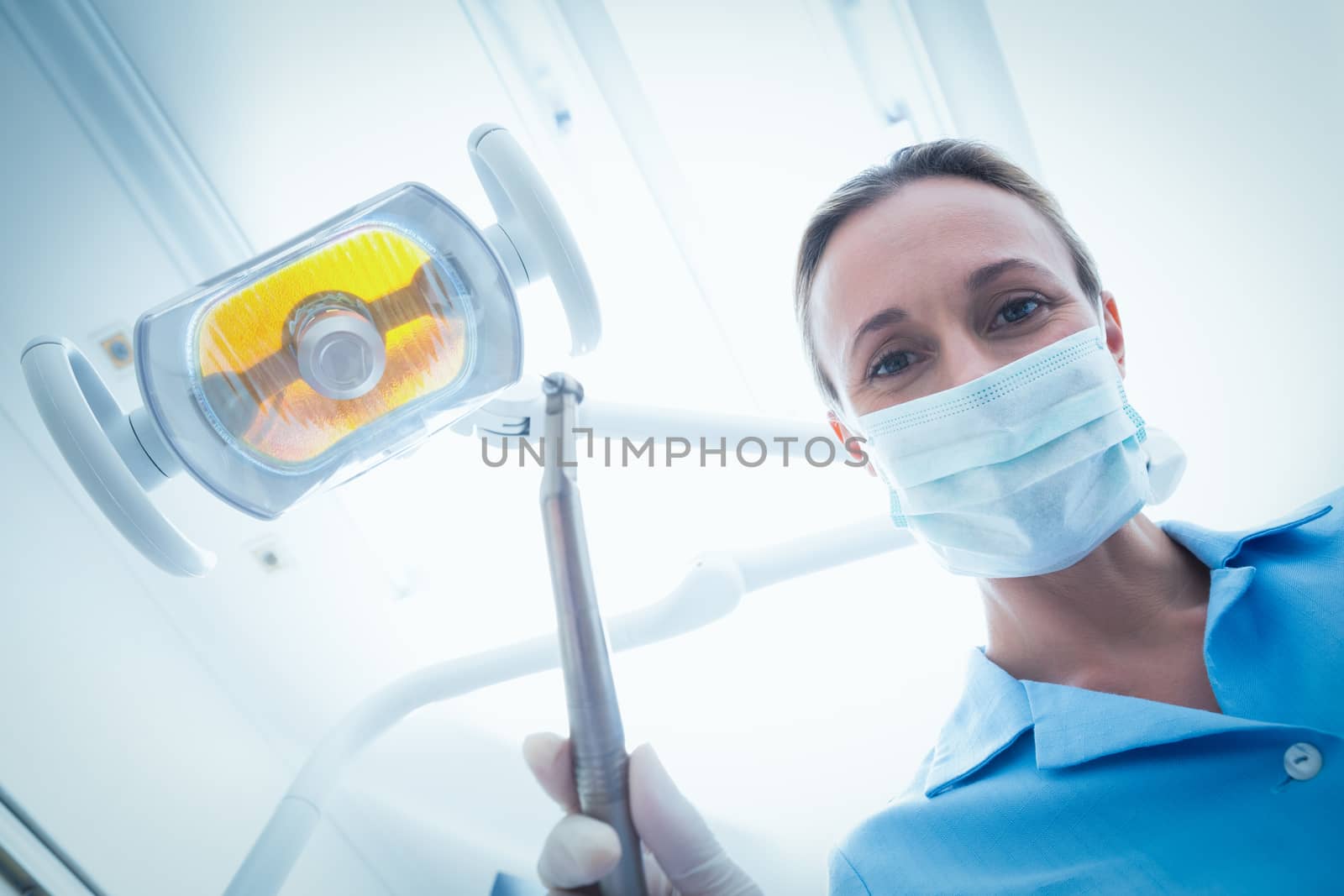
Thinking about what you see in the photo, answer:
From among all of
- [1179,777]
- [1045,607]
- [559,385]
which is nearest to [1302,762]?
[1179,777]

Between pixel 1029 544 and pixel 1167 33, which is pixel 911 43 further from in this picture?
pixel 1029 544

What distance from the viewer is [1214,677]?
2.80 feet

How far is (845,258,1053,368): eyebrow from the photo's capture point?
0.98 meters

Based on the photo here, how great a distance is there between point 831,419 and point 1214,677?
0.63 m

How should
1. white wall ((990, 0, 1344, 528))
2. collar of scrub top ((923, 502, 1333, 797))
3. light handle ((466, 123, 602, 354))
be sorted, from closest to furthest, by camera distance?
light handle ((466, 123, 602, 354))
collar of scrub top ((923, 502, 1333, 797))
white wall ((990, 0, 1344, 528))

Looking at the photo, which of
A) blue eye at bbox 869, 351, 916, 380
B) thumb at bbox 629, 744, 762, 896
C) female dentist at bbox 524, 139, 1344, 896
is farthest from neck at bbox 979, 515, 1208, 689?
thumb at bbox 629, 744, 762, 896

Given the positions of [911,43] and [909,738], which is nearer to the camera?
[911,43]

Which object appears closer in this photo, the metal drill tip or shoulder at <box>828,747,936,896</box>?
Answer: the metal drill tip

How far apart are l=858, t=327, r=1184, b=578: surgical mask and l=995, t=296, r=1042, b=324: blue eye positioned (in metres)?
0.08

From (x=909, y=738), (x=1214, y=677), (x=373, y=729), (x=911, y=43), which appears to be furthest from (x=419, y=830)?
(x=911, y=43)

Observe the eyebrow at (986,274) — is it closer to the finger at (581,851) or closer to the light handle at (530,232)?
the light handle at (530,232)

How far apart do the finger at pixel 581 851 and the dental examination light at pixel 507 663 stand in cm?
42

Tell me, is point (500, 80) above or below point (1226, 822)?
above

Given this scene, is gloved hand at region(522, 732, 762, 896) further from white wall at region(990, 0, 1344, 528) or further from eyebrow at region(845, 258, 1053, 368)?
white wall at region(990, 0, 1344, 528)
